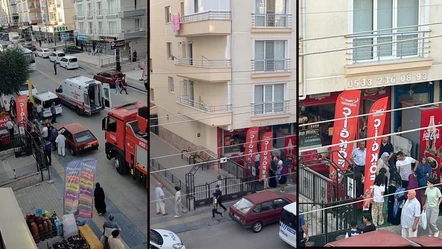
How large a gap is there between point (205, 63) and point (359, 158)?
1.38 metres

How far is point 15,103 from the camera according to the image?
3.62m

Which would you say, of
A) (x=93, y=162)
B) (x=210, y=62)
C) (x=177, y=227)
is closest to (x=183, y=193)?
(x=177, y=227)

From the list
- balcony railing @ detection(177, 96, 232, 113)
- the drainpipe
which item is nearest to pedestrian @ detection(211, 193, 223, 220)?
balcony railing @ detection(177, 96, 232, 113)

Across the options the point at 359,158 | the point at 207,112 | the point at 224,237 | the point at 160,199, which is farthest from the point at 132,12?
the point at 359,158

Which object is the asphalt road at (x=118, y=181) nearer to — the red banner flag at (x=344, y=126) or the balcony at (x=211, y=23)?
the balcony at (x=211, y=23)

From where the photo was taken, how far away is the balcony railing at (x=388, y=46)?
349 cm

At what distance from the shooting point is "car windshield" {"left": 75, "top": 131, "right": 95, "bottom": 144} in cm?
352

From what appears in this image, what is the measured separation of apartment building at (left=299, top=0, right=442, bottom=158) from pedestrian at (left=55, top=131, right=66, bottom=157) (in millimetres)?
1806

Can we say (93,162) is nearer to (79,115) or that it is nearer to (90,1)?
(79,115)

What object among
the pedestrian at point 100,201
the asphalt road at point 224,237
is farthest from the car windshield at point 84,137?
the asphalt road at point 224,237

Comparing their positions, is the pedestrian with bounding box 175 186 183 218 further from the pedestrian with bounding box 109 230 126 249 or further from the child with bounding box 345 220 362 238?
the child with bounding box 345 220 362 238

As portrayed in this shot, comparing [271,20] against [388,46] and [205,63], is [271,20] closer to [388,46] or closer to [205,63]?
[205,63]

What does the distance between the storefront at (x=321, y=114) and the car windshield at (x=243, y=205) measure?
22.6 inches

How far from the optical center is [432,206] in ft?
11.8
